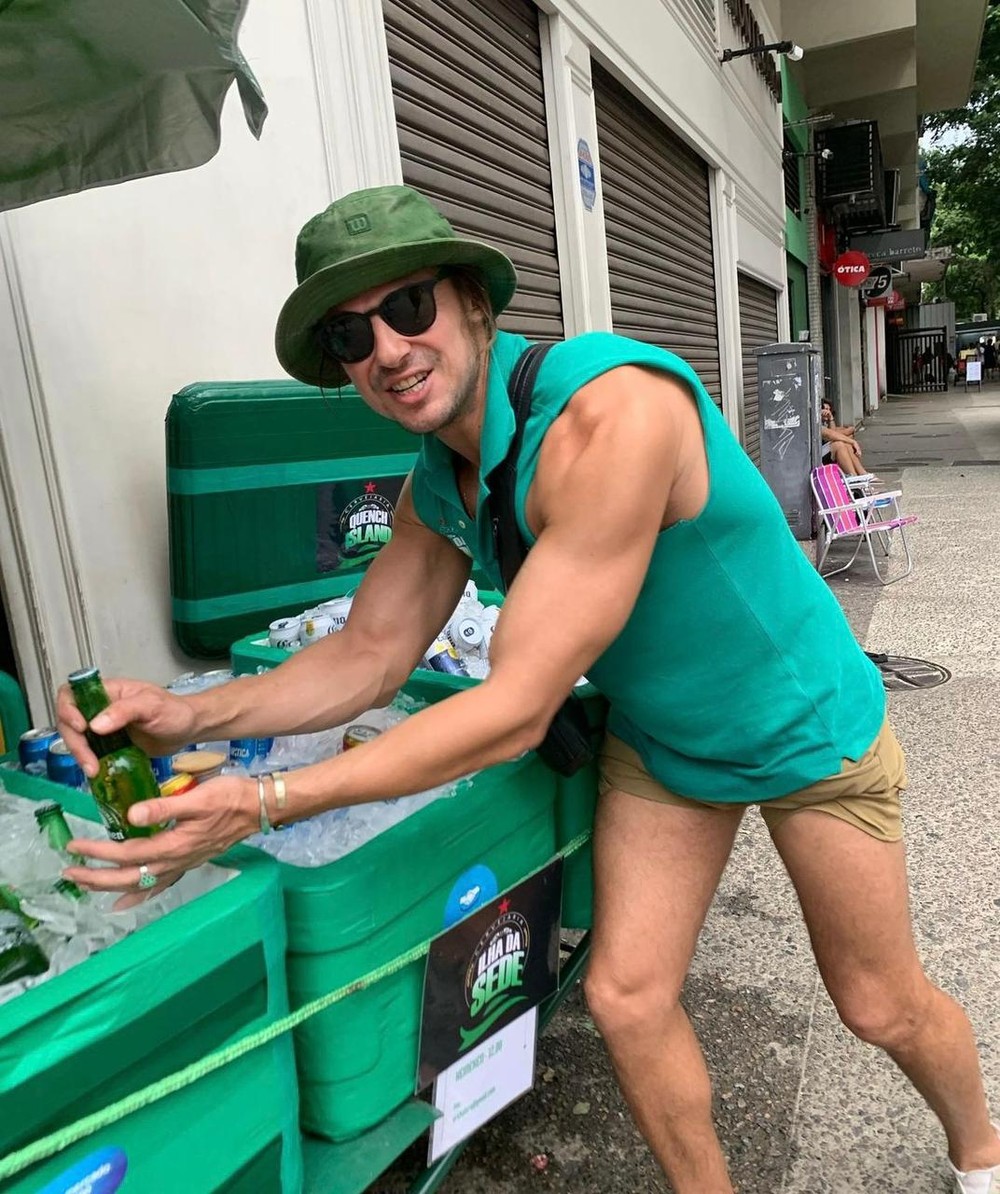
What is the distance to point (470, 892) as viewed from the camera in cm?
181

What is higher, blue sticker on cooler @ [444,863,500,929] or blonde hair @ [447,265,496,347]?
blonde hair @ [447,265,496,347]

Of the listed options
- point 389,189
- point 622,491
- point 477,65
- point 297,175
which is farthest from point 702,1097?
point 477,65

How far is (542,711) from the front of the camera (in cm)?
153

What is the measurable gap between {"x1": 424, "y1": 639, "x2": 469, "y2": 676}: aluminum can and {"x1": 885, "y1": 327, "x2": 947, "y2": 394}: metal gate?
4778 centimetres

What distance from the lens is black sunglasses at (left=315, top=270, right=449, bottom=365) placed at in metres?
1.71

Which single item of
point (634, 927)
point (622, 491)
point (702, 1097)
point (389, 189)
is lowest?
point (702, 1097)

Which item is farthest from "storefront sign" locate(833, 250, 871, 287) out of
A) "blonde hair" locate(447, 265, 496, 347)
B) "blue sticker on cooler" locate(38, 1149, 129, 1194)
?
"blue sticker on cooler" locate(38, 1149, 129, 1194)

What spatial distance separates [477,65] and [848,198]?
16.8 meters

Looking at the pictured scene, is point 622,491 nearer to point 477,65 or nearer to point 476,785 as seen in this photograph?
point 476,785

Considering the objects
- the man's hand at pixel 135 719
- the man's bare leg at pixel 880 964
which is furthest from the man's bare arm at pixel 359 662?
the man's bare leg at pixel 880 964

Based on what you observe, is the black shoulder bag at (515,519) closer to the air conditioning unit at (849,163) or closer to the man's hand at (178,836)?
the man's hand at (178,836)

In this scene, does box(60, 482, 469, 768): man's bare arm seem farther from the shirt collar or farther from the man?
the shirt collar

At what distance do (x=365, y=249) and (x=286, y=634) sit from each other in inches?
54.1

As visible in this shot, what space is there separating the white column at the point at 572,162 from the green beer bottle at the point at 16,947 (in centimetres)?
589
